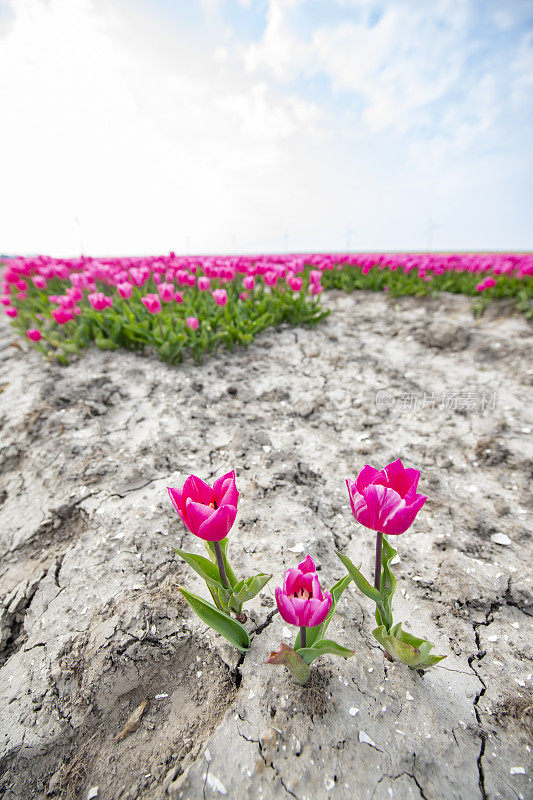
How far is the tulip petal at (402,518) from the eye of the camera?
1221 mm

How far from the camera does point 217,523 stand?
4.07ft

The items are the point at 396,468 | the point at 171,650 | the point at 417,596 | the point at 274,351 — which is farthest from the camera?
the point at 274,351

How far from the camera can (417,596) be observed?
1887 mm

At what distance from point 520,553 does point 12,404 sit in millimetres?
4390

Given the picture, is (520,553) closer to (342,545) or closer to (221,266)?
(342,545)

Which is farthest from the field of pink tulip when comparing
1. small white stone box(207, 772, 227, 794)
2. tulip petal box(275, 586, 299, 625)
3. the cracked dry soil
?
small white stone box(207, 772, 227, 794)

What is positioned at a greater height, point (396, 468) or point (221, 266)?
point (221, 266)

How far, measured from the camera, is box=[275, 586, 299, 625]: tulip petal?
1.18m

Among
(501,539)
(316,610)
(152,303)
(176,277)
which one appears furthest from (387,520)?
(176,277)

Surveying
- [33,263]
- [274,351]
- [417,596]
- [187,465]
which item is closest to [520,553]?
[417,596]

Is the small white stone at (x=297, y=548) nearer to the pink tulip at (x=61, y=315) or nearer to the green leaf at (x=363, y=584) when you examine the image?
the green leaf at (x=363, y=584)

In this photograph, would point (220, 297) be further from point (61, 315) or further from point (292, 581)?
point (292, 581)

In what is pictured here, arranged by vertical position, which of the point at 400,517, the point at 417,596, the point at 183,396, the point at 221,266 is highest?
the point at 221,266

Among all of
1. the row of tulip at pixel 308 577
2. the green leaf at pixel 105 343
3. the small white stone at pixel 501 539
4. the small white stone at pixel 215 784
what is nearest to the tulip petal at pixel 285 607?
the row of tulip at pixel 308 577
